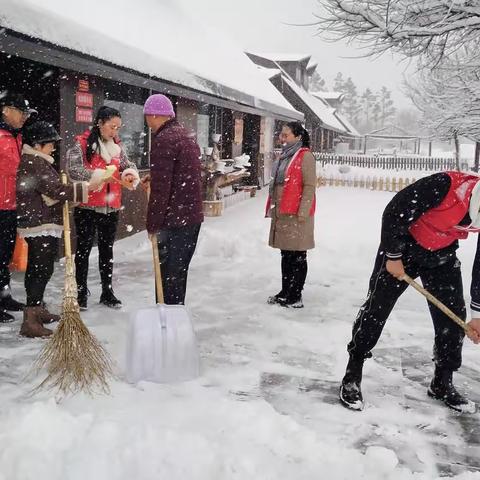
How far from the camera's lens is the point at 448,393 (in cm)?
356

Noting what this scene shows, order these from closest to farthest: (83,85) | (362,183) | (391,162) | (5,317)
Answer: (5,317), (83,85), (362,183), (391,162)

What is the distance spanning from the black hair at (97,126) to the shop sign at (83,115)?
2.30 m

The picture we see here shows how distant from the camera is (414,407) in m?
3.54

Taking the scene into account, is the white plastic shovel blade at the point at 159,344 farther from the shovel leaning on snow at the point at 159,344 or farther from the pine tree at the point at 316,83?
the pine tree at the point at 316,83

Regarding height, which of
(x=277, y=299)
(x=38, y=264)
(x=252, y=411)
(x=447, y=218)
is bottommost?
(x=252, y=411)

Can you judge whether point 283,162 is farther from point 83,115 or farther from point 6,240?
point 83,115

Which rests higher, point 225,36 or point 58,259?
point 225,36

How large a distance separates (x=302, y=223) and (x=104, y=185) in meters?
1.88

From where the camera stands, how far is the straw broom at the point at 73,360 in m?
3.51

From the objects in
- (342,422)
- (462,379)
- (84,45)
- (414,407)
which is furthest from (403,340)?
(84,45)

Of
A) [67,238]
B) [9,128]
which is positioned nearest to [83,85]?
[9,128]

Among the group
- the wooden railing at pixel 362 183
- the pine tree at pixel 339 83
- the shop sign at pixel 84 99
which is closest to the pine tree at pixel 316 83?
the pine tree at pixel 339 83

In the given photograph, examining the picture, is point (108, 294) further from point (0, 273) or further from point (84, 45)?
point (84, 45)

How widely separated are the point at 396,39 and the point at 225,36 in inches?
492
